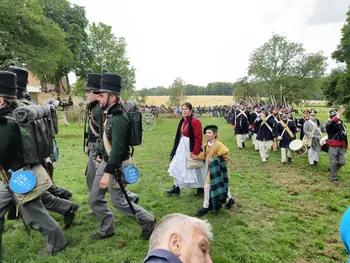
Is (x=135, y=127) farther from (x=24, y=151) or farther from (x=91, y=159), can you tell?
(x=24, y=151)

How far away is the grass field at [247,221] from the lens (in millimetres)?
3615

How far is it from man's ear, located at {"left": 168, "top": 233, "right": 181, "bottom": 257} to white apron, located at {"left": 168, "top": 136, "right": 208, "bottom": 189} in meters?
4.34

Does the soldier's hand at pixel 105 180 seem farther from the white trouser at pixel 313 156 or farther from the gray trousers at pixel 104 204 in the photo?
the white trouser at pixel 313 156

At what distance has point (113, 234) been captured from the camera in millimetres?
3998

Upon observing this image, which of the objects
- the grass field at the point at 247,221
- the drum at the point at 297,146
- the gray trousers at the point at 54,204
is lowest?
the grass field at the point at 247,221

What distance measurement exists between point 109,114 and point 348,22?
4039 cm

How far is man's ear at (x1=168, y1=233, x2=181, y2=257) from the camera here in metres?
1.23

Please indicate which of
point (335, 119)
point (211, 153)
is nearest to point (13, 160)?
point (211, 153)

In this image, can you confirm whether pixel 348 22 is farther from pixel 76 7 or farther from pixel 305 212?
pixel 305 212

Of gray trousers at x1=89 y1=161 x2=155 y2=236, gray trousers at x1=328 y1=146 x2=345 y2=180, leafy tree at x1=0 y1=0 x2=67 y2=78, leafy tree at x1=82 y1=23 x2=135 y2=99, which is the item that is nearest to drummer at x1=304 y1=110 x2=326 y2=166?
gray trousers at x1=328 y1=146 x2=345 y2=180

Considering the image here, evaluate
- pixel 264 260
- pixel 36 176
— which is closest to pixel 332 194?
pixel 264 260

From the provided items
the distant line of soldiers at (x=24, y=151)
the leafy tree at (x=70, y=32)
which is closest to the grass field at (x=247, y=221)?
the distant line of soldiers at (x=24, y=151)

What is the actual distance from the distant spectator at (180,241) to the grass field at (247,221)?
2.41 metres

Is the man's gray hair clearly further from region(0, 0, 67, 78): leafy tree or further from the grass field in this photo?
region(0, 0, 67, 78): leafy tree
